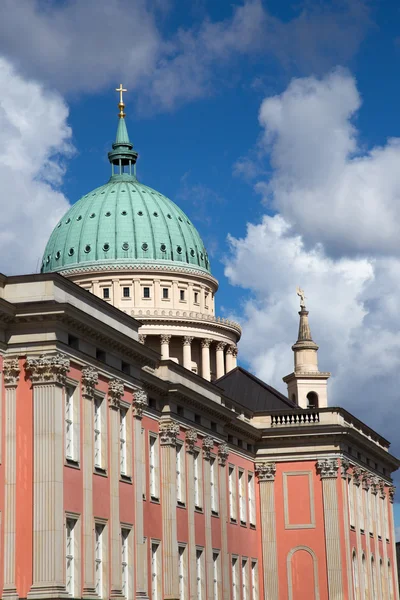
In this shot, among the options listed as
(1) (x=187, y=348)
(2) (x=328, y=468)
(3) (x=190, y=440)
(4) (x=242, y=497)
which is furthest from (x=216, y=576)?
(1) (x=187, y=348)

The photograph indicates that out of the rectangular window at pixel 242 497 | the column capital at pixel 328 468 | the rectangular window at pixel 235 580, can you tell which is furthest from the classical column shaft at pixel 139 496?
the column capital at pixel 328 468

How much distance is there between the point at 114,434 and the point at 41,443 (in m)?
6.88

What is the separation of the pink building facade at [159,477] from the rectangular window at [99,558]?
48 mm

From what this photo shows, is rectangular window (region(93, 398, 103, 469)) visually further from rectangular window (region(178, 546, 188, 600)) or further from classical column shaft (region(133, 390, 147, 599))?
rectangular window (region(178, 546, 188, 600))

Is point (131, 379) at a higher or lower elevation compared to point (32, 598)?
higher

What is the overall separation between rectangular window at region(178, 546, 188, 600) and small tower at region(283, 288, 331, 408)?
101 feet

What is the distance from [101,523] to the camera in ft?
179

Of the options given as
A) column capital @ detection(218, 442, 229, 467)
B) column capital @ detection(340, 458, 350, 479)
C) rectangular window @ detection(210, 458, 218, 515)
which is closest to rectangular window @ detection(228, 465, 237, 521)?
column capital @ detection(218, 442, 229, 467)

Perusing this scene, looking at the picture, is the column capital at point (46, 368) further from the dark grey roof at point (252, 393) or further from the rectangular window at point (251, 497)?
the dark grey roof at point (252, 393)

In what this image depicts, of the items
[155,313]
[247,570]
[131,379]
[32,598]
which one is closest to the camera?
[32,598]

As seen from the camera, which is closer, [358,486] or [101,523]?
[101,523]

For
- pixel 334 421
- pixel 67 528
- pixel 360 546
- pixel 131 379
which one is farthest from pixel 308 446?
pixel 67 528

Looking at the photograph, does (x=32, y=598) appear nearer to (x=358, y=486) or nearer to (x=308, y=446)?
(x=308, y=446)

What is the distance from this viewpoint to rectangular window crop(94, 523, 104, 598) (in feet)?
177
